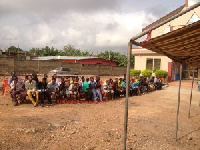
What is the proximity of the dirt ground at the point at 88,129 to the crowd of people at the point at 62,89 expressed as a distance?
632 mm

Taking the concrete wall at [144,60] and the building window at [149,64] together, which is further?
the building window at [149,64]

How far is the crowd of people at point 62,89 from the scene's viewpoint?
10.8 meters

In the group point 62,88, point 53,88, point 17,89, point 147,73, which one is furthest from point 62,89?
point 147,73

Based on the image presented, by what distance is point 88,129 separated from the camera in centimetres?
722

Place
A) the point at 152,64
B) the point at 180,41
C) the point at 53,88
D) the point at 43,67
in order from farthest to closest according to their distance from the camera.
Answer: the point at 43,67 → the point at 152,64 → the point at 53,88 → the point at 180,41

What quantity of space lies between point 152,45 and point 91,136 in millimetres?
3075

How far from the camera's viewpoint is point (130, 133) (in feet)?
23.0

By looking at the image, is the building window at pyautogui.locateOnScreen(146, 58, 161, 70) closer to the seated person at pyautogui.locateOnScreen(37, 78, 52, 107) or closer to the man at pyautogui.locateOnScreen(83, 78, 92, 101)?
the man at pyautogui.locateOnScreen(83, 78, 92, 101)

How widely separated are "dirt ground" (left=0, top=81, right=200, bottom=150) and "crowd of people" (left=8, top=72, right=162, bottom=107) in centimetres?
63

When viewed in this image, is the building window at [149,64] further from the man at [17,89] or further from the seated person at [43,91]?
the man at [17,89]

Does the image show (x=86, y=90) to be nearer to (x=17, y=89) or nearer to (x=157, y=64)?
(x=17, y=89)

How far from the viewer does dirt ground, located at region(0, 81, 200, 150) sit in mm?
6031

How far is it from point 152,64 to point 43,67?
46.7 feet

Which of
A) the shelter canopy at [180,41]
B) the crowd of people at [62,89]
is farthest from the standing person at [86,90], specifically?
the shelter canopy at [180,41]
